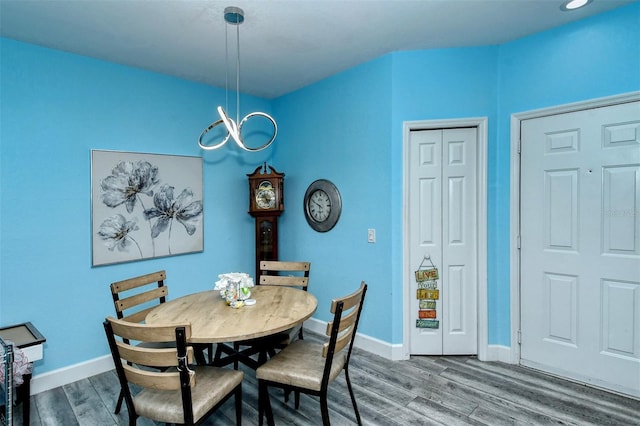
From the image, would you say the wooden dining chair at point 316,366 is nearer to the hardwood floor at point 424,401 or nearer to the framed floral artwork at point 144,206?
the hardwood floor at point 424,401

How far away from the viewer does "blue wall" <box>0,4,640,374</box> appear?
2.36 meters

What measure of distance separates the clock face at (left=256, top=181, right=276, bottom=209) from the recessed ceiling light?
2.74 meters

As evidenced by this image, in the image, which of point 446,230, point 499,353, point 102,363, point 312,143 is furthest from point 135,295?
point 499,353

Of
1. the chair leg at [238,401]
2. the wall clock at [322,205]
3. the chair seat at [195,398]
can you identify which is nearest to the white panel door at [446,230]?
the wall clock at [322,205]

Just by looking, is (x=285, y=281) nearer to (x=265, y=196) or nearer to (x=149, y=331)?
(x=265, y=196)

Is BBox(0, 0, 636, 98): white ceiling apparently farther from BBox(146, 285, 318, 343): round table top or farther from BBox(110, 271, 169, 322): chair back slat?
BBox(146, 285, 318, 343): round table top

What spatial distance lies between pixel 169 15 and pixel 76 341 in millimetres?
2585

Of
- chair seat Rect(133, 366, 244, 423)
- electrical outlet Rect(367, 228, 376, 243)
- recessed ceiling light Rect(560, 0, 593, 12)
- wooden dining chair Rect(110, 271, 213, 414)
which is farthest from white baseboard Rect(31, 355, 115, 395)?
recessed ceiling light Rect(560, 0, 593, 12)

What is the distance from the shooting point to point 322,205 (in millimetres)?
3410

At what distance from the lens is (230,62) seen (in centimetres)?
290

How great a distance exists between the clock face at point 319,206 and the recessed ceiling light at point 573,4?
2.29 m

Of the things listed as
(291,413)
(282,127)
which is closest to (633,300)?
(291,413)

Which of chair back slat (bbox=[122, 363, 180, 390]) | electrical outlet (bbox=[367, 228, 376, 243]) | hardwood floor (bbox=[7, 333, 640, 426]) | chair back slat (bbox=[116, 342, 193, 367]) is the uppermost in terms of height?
electrical outlet (bbox=[367, 228, 376, 243])

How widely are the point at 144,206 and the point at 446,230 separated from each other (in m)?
2.74
